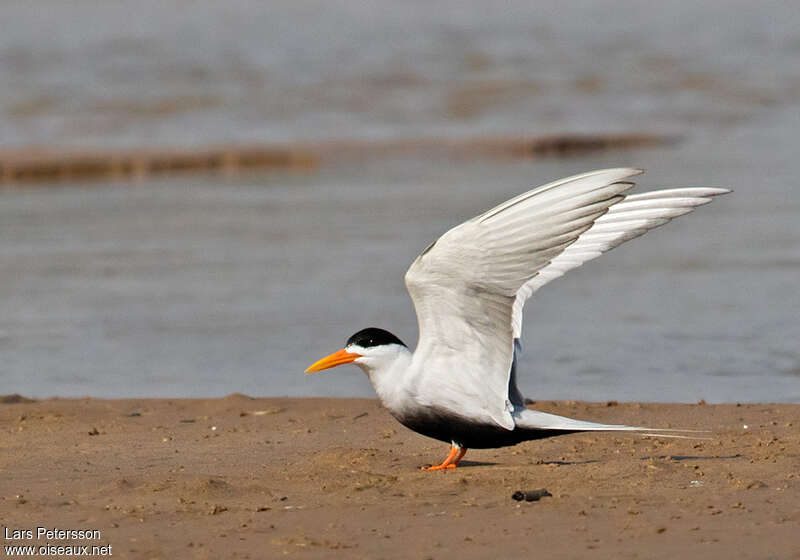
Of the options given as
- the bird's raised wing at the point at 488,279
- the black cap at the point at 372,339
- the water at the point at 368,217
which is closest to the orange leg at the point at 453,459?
the bird's raised wing at the point at 488,279

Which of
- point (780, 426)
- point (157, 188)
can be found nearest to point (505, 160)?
point (157, 188)

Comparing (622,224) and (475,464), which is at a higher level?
(622,224)

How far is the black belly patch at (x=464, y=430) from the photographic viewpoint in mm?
5766

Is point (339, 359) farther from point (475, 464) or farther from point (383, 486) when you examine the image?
point (475, 464)

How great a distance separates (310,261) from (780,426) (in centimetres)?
619

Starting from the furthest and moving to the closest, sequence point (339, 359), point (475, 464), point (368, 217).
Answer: point (368, 217), point (475, 464), point (339, 359)

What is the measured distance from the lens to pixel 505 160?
19.4 metres

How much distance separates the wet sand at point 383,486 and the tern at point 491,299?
0.83 feet

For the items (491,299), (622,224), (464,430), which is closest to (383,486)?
(464,430)

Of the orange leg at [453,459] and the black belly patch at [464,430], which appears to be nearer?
the black belly patch at [464,430]

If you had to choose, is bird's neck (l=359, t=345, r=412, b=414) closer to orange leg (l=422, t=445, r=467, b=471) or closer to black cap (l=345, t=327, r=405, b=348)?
black cap (l=345, t=327, r=405, b=348)

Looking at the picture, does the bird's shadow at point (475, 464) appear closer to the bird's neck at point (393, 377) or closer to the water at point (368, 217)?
the bird's neck at point (393, 377)

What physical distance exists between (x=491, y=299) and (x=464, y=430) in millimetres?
628

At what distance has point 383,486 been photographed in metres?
5.67
